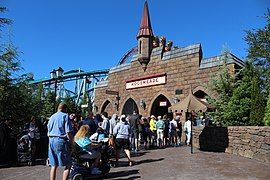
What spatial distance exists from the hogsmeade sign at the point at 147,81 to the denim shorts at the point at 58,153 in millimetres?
15523

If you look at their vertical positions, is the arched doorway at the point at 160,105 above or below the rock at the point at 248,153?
above

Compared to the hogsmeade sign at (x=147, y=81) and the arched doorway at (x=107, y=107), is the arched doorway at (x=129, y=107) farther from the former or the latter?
the arched doorway at (x=107, y=107)

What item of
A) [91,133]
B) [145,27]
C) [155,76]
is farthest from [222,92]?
[145,27]

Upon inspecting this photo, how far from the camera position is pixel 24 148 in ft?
36.1

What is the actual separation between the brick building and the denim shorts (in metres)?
12.6

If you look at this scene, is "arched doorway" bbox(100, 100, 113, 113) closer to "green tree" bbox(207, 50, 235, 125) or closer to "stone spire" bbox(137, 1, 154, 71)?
"stone spire" bbox(137, 1, 154, 71)

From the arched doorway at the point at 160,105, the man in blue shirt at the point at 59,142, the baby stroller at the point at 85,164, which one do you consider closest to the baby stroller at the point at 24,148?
the baby stroller at the point at 85,164

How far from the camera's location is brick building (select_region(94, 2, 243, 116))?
762 inches

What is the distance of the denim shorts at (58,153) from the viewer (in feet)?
20.5

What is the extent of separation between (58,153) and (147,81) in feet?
55.0

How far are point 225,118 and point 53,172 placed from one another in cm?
976

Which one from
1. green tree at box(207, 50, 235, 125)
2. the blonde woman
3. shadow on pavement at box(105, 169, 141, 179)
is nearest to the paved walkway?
shadow on pavement at box(105, 169, 141, 179)

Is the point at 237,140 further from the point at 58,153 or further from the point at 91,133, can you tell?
the point at 58,153

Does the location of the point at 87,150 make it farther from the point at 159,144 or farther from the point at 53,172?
the point at 159,144
